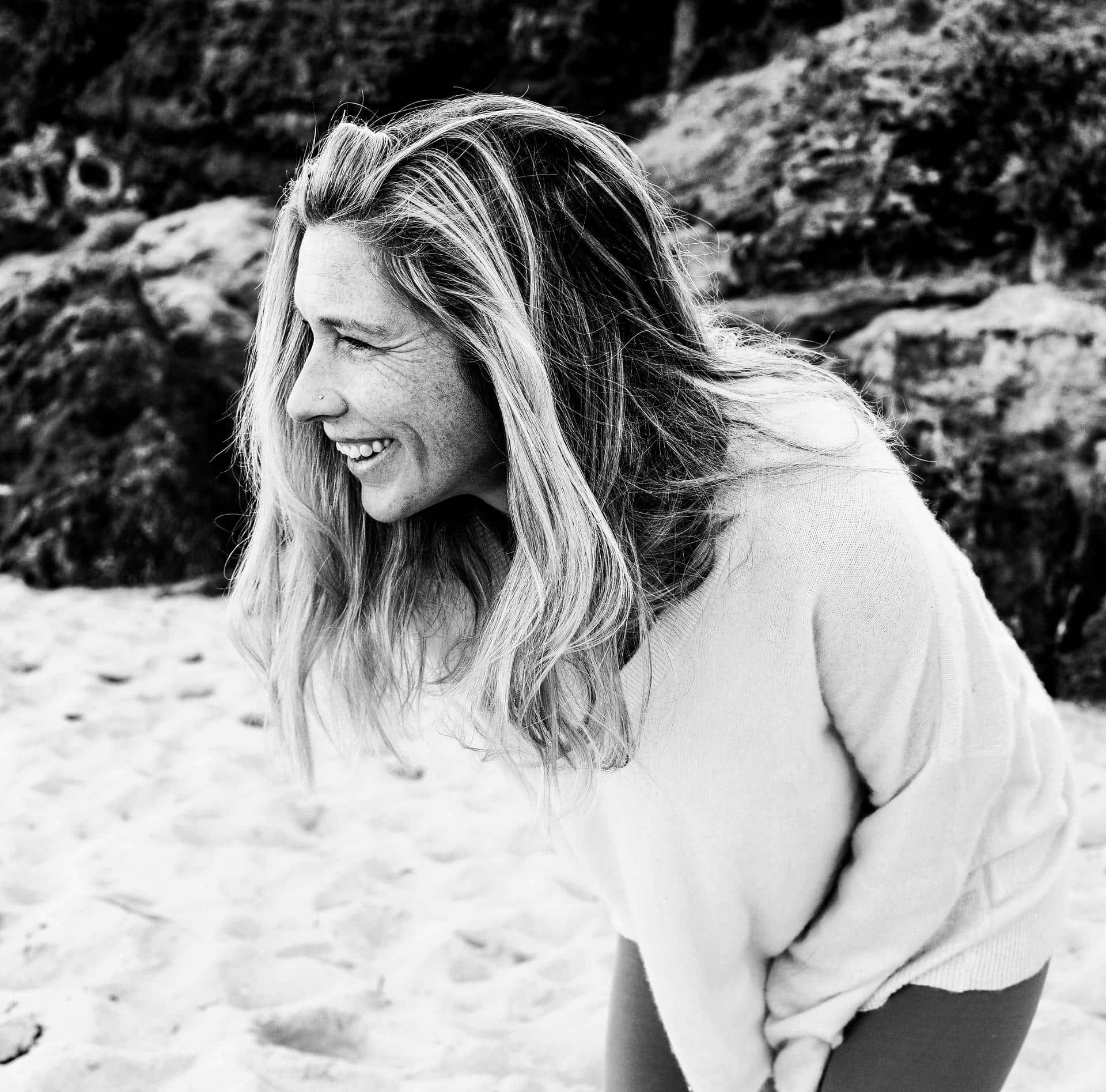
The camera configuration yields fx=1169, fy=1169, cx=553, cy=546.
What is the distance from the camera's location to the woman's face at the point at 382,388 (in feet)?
4.30

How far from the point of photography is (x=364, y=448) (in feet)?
4.60

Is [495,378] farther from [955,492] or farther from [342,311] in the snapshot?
[955,492]

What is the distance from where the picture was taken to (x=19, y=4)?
5539 mm

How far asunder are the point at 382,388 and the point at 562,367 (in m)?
0.21

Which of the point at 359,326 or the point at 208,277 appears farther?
the point at 208,277

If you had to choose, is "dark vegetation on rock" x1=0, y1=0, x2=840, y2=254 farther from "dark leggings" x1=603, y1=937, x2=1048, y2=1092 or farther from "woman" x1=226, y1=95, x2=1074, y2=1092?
"dark leggings" x1=603, y1=937, x2=1048, y2=1092

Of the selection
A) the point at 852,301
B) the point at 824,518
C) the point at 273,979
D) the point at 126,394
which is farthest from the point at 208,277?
the point at 824,518

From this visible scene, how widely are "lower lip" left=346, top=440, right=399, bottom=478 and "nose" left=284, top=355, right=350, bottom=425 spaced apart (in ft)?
0.21

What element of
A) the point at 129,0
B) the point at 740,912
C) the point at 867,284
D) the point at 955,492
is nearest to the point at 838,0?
the point at 867,284

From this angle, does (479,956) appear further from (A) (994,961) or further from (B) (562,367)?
(B) (562,367)

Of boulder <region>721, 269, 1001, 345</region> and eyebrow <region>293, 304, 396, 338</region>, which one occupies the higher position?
eyebrow <region>293, 304, 396, 338</region>

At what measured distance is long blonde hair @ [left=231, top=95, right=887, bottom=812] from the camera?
1.26 m

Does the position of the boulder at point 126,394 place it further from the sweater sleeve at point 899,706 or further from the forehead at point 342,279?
the sweater sleeve at point 899,706

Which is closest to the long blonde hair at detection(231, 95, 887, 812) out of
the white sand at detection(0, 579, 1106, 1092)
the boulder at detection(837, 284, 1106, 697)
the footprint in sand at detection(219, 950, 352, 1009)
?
the white sand at detection(0, 579, 1106, 1092)
